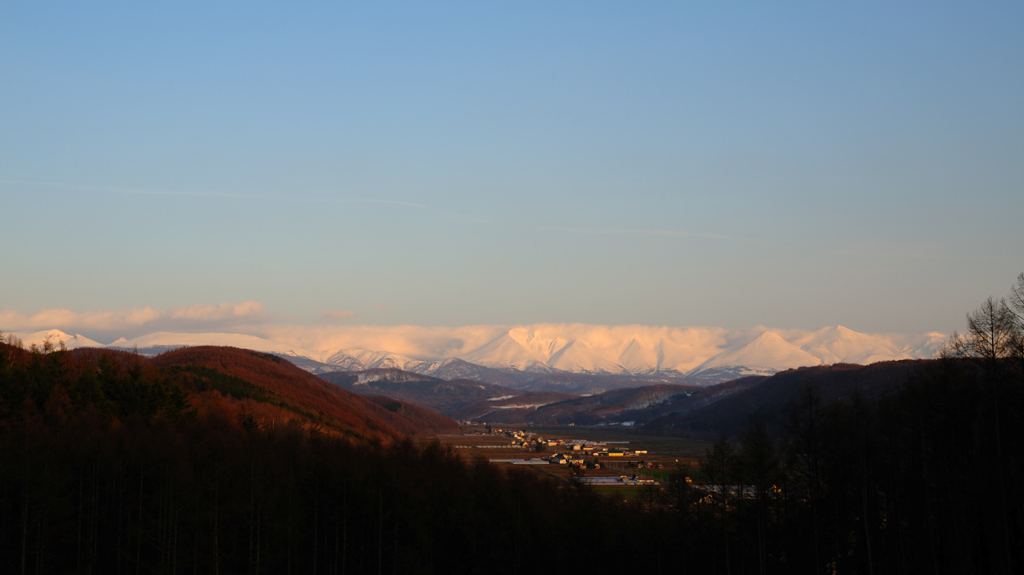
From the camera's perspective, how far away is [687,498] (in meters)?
77.9

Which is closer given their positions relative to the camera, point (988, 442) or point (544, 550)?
point (988, 442)

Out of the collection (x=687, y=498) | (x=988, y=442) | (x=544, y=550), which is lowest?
(x=544, y=550)

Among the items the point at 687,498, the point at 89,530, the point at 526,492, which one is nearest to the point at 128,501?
the point at 89,530

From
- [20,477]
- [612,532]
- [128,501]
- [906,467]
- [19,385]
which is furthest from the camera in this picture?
[19,385]

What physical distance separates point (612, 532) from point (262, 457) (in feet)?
122

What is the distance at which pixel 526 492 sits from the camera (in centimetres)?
9150

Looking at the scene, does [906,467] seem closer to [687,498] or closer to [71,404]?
[687,498]

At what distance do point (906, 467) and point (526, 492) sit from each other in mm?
40769

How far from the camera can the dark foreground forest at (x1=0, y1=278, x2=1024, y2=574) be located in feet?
183

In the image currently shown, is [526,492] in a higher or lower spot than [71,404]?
lower

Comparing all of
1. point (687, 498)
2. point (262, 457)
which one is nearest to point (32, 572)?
point (262, 457)

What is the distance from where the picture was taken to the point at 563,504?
92.0 meters

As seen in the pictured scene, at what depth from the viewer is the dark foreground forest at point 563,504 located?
183 ft

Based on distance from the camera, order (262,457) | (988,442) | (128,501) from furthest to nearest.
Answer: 1. (262,457)
2. (128,501)
3. (988,442)
